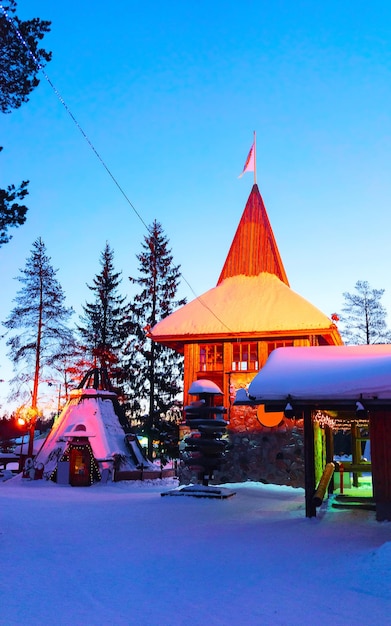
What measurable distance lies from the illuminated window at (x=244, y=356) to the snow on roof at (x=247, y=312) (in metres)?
1.05

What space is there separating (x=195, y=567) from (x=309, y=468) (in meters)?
4.18

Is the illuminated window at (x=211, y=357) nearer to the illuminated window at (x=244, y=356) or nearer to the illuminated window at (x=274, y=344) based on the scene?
the illuminated window at (x=244, y=356)

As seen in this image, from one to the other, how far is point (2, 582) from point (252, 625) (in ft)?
10.2

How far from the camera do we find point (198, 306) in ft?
70.8

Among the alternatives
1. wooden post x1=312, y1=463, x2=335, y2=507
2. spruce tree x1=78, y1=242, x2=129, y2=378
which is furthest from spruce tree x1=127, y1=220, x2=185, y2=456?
wooden post x1=312, y1=463, x2=335, y2=507

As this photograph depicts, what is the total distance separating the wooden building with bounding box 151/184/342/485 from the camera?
1906 cm

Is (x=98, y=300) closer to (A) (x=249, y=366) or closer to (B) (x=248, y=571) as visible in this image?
(A) (x=249, y=366)

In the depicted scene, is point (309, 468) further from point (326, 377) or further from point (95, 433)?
point (95, 433)

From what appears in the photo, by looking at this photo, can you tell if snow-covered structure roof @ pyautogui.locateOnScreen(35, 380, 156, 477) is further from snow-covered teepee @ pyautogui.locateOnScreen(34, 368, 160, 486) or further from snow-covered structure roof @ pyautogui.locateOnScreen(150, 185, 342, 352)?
snow-covered structure roof @ pyautogui.locateOnScreen(150, 185, 342, 352)

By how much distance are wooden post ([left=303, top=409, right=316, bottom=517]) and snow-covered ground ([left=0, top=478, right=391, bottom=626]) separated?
0.24 metres

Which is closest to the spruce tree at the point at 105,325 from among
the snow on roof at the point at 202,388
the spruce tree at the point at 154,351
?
the spruce tree at the point at 154,351

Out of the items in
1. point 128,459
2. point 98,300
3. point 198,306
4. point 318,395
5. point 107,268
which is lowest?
point 128,459

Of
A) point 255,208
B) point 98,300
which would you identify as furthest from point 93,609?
point 98,300

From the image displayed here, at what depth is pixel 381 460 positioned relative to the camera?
1011 centimetres
